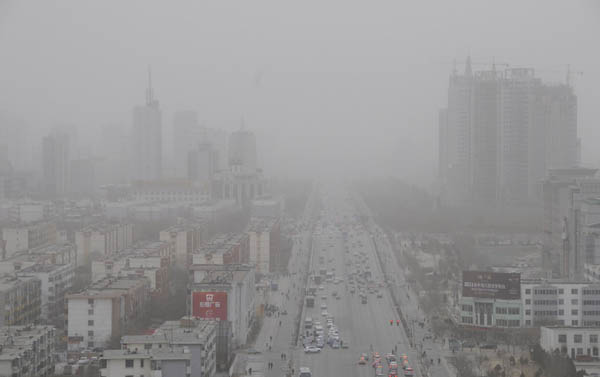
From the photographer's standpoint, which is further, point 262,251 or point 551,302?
point 262,251

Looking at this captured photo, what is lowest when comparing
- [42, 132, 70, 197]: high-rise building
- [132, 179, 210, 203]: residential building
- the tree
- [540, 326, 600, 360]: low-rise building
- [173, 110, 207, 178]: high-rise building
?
the tree

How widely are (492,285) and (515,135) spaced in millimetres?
13185

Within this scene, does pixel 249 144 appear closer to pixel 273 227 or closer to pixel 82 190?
pixel 82 190

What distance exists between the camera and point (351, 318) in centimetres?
877

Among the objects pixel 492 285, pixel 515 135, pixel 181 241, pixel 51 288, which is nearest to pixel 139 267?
pixel 51 288

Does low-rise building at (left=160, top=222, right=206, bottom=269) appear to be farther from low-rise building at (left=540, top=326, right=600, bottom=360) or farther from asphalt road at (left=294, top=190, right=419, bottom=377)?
low-rise building at (left=540, top=326, right=600, bottom=360)

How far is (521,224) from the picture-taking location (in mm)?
17234

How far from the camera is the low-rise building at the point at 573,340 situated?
6.91 metres

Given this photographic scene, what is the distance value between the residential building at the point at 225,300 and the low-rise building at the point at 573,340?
8.33 feet

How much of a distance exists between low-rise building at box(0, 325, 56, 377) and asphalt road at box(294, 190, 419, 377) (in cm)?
185

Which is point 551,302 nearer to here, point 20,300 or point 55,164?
point 20,300

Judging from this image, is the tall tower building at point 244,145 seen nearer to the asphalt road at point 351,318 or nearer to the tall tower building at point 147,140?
the tall tower building at point 147,140

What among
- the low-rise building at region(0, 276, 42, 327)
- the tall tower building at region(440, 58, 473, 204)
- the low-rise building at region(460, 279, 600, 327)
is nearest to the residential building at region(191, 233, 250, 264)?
the low-rise building at region(0, 276, 42, 327)

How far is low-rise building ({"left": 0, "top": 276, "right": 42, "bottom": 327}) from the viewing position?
7.73 metres
